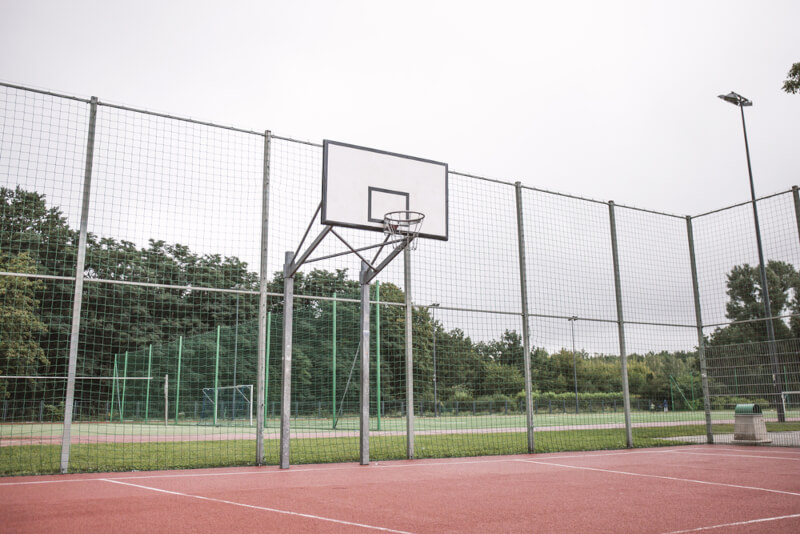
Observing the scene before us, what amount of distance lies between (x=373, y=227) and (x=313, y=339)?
11256 millimetres

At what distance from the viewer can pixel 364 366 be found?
8977 millimetres

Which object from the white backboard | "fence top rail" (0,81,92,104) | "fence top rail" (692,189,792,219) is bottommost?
the white backboard

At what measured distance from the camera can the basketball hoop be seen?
874 cm

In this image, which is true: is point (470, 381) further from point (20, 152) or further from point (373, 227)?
A: point (20, 152)

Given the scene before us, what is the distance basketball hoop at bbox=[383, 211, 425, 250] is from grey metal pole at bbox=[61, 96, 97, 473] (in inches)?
161

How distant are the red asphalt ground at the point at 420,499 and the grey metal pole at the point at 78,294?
57 centimetres

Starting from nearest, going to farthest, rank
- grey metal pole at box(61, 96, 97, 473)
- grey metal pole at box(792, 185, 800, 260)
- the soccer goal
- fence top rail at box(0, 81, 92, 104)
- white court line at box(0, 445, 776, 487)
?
white court line at box(0, 445, 776, 487)
grey metal pole at box(61, 96, 97, 473)
fence top rail at box(0, 81, 92, 104)
grey metal pole at box(792, 185, 800, 260)
the soccer goal

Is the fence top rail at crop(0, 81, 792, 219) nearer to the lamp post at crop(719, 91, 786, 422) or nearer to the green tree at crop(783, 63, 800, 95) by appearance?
the lamp post at crop(719, 91, 786, 422)

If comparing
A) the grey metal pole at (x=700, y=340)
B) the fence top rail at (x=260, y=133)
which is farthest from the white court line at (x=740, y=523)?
the grey metal pole at (x=700, y=340)

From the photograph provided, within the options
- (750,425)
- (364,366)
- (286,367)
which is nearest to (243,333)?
(364,366)

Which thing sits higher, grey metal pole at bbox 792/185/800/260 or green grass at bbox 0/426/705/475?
grey metal pole at bbox 792/185/800/260

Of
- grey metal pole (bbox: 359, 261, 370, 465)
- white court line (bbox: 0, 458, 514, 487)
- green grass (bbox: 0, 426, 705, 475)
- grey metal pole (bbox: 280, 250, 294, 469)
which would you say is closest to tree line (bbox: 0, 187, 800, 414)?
grey metal pole (bbox: 280, 250, 294, 469)

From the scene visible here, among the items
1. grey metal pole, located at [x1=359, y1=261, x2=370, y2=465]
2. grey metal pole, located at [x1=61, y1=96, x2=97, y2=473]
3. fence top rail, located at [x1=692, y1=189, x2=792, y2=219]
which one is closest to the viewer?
grey metal pole, located at [x1=61, y1=96, x2=97, y2=473]

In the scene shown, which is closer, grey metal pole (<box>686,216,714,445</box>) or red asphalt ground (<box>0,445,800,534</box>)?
red asphalt ground (<box>0,445,800,534</box>)
